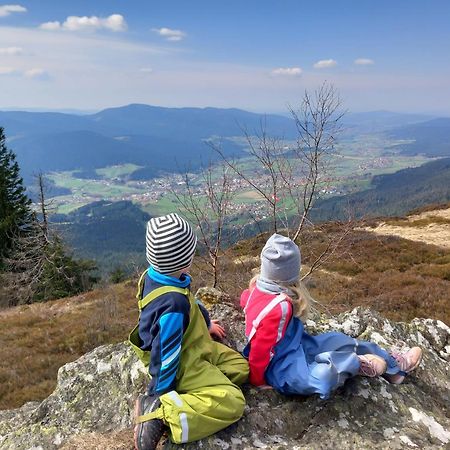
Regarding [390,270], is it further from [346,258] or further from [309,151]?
[309,151]

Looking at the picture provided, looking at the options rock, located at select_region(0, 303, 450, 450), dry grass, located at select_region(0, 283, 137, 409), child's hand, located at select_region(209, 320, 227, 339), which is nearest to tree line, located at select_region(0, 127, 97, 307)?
dry grass, located at select_region(0, 283, 137, 409)

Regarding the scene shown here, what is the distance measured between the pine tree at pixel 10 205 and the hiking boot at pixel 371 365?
27.2 metres

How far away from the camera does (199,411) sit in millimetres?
2838

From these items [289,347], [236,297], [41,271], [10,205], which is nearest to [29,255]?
[41,271]

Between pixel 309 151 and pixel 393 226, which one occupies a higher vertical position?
pixel 309 151

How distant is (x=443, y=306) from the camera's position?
11.4 m

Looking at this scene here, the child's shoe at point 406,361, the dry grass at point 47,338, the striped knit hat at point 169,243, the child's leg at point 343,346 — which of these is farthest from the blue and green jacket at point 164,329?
the dry grass at point 47,338

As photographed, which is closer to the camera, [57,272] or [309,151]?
[309,151]

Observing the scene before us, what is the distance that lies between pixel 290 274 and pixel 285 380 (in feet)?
2.86

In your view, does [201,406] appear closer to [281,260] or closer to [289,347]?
[289,347]

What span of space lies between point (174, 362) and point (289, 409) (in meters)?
1.11

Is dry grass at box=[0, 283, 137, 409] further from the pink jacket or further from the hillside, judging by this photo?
the hillside

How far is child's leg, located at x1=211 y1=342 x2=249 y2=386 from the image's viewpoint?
11.1 feet

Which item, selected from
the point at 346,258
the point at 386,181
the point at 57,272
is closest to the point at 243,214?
the point at 346,258
